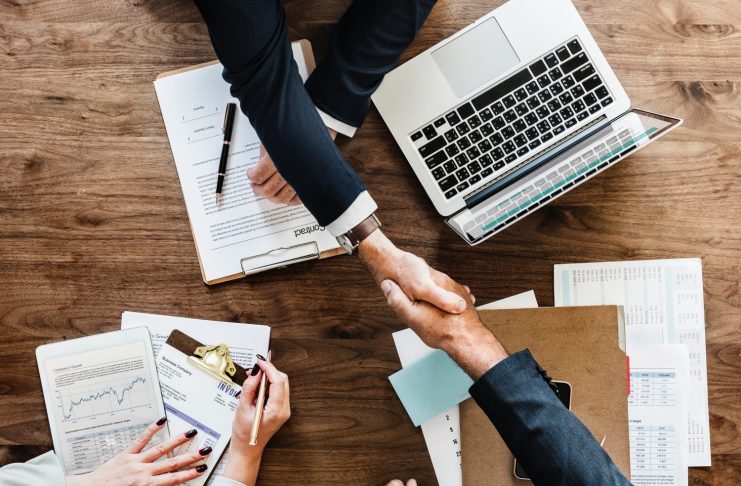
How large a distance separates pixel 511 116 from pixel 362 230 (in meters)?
0.36

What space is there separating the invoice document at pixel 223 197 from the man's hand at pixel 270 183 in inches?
0.8

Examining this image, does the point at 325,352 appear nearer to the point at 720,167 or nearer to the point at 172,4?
the point at 172,4

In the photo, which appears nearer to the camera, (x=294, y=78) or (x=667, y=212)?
(x=294, y=78)

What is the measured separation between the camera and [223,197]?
4.15ft

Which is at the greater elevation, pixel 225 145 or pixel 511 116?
pixel 225 145

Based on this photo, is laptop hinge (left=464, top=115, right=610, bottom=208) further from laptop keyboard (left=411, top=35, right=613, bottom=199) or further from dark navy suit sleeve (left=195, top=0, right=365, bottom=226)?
dark navy suit sleeve (left=195, top=0, right=365, bottom=226)

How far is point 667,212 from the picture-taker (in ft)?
4.16

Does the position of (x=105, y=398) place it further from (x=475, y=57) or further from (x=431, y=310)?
(x=475, y=57)

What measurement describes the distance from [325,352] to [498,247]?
40cm

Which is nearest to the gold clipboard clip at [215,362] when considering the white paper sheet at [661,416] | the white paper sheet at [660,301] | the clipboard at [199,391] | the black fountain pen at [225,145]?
the clipboard at [199,391]

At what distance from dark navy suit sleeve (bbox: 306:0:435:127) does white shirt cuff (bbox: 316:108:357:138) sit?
1 cm

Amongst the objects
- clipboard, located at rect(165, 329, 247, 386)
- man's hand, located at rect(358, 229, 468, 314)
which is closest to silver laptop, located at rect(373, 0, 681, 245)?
man's hand, located at rect(358, 229, 468, 314)

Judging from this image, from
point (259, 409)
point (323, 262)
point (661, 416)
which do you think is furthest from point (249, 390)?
point (661, 416)

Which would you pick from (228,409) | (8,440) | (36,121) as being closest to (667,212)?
(228,409)
